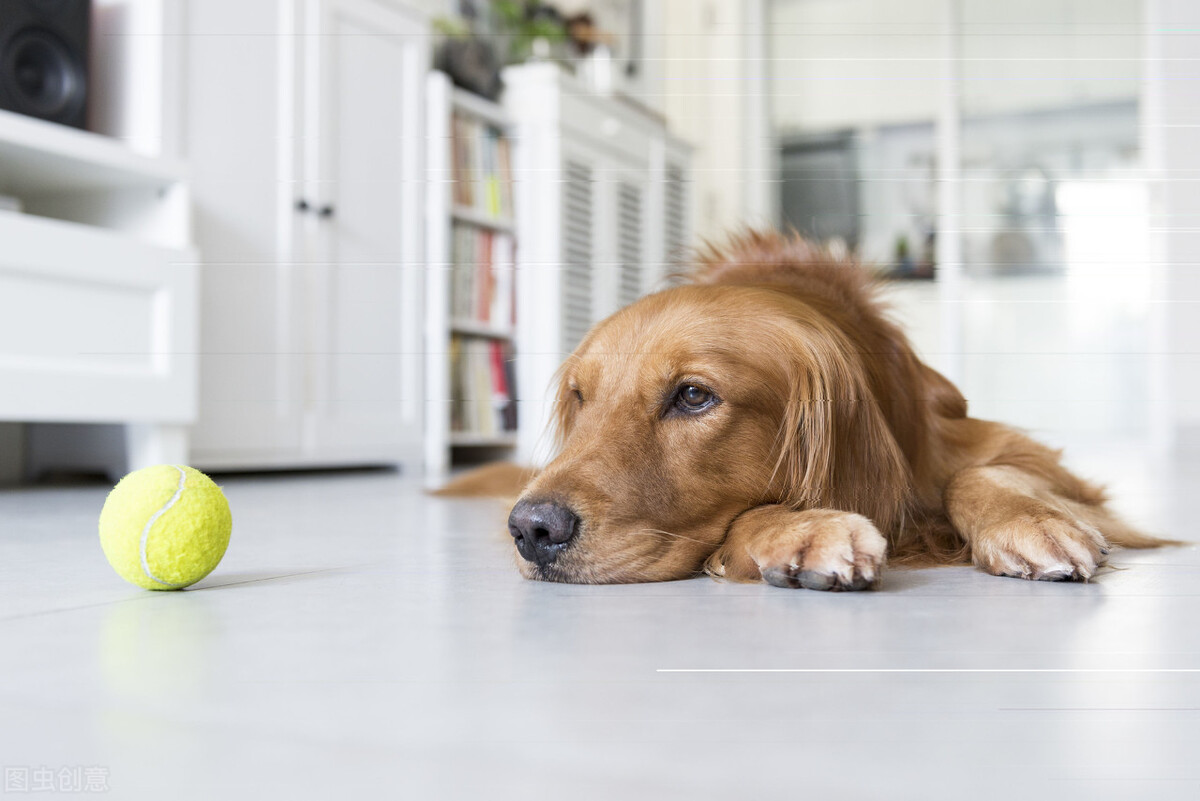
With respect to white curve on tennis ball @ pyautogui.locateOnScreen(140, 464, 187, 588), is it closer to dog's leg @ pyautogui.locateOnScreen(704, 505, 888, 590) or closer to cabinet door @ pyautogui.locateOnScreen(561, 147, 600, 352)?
dog's leg @ pyautogui.locateOnScreen(704, 505, 888, 590)

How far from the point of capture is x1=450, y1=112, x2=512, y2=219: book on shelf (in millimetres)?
4684

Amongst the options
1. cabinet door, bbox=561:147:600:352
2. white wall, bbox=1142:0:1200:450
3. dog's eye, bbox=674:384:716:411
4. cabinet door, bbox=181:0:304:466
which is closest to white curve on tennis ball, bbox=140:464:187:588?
dog's eye, bbox=674:384:716:411

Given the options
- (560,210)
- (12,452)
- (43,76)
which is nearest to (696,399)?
(43,76)

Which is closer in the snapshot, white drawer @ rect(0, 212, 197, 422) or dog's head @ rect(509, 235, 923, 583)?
dog's head @ rect(509, 235, 923, 583)

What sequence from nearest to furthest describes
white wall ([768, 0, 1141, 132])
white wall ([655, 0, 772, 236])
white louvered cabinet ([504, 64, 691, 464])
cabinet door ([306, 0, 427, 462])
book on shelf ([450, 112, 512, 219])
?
1. cabinet door ([306, 0, 427, 462])
2. book on shelf ([450, 112, 512, 219])
3. white louvered cabinet ([504, 64, 691, 464])
4. white wall ([768, 0, 1141, 132])
5. white wall ([655, 0, 772, 236])

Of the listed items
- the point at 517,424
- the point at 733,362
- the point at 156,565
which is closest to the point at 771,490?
the point at 733,362

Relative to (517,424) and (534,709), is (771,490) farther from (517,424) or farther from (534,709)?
(517,424)

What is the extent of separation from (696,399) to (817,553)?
29 centimetres

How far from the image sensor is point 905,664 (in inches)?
31.3

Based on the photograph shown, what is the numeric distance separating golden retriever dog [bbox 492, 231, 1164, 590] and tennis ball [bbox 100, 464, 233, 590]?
37 centimetres

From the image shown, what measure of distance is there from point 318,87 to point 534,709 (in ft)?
12.0

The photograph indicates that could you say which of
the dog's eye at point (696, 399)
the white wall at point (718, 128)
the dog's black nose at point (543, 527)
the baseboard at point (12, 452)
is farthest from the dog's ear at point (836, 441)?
the white wall at point (718, 128)

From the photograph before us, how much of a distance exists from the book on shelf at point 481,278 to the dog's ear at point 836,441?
3.35m

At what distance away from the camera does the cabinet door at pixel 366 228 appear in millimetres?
3898
